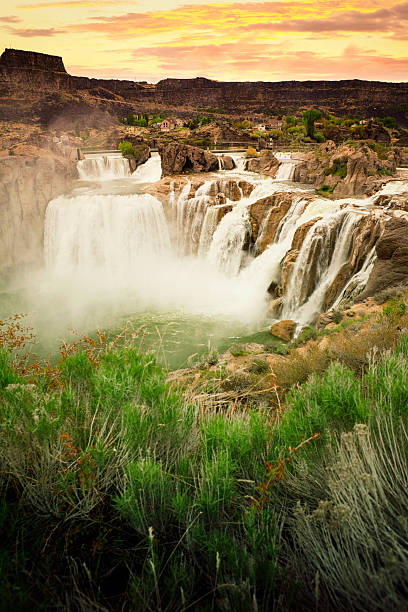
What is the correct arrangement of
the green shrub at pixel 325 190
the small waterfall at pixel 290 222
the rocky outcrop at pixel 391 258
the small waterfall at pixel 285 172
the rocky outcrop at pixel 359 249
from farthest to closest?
the small waterfall at pixel 285 172, the green shrub at pixel 325 190, the small waterfall at pixel 290 222, the rocky outcrop at pixel 359 249, the rocky outcrop at pixel 391 258

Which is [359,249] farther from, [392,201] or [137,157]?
[137,157]

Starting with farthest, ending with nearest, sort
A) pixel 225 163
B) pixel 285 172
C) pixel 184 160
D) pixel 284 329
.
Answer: pixel 225 163, pixel 184 160, pixel 285 172, pixel 284 329

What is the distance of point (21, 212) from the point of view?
1998 centimetres

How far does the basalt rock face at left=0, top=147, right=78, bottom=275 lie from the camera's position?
19797 millimetres

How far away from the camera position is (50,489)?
2377mm

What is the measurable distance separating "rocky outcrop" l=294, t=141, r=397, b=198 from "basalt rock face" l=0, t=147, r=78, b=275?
15.1 metres

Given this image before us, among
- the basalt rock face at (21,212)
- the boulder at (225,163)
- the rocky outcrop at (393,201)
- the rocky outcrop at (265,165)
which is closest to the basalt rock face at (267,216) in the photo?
the rocky outcrop at (393,201)

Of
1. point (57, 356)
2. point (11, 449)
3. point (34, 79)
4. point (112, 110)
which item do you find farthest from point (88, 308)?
point (34, 79)

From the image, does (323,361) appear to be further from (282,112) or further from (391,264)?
(282,112)

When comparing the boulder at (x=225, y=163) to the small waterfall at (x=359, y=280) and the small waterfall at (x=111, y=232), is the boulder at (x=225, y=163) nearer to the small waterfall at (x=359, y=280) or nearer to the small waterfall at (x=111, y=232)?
the small waterfall at (x=111, y=232)

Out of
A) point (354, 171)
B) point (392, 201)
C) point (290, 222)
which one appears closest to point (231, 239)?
point (290, 222)

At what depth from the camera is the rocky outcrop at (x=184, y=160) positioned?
23922mm

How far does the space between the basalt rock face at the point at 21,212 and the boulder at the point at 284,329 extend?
14.0 metres

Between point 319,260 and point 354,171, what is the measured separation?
819 cm
